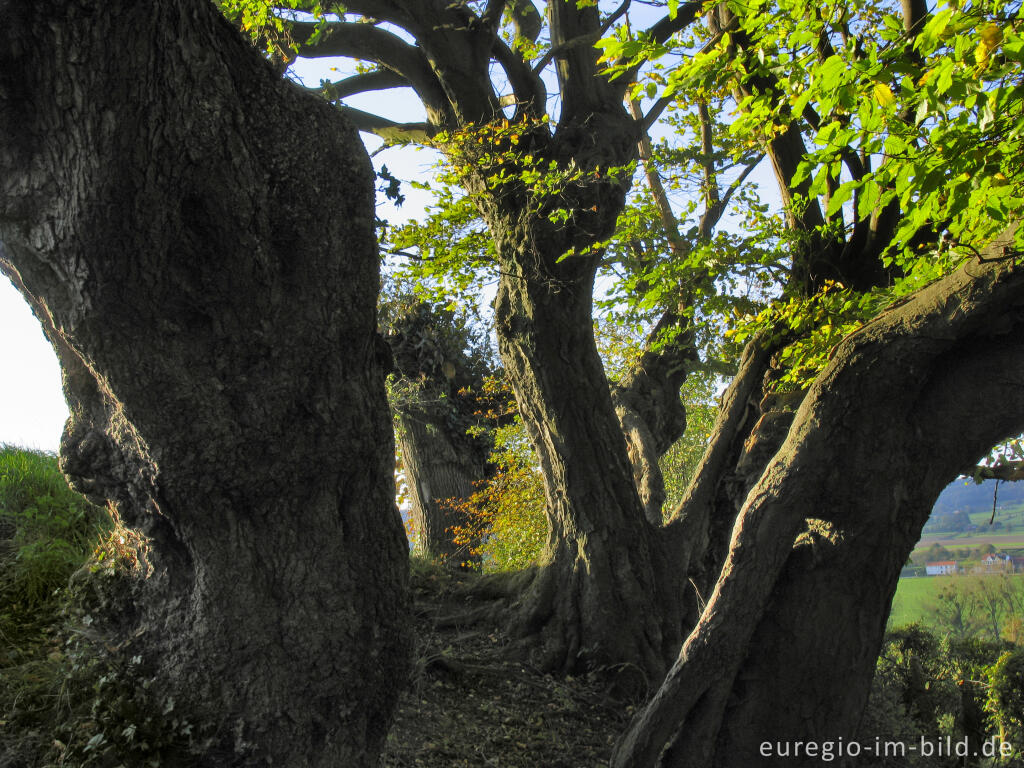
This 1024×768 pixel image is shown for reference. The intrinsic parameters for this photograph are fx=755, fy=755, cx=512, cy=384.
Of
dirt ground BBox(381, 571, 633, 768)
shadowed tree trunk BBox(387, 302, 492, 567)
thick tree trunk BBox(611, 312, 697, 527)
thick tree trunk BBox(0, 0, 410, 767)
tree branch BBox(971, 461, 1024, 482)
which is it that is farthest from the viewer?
shadowed tree trunk BBox(387, 302, 492, 567)

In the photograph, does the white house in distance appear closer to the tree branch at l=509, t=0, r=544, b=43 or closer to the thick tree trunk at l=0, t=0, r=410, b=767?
the tree branch at l=509, t=0, r=544, b=43

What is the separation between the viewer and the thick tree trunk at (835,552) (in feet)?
13.6

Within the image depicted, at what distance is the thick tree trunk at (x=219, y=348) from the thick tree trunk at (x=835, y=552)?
1808 mm

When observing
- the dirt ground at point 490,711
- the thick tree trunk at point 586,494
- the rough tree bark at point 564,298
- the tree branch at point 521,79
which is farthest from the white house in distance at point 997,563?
the tree branch at point 521,79

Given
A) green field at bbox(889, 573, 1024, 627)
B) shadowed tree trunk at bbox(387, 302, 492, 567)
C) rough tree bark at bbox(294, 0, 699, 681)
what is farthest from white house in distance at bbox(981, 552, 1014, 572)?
rough tree bark at bbox(294, 0, 699, 681)

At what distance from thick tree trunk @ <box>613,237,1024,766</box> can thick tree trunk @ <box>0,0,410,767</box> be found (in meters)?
1.81

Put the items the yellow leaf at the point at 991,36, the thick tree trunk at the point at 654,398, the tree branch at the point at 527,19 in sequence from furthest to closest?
the thick tree trunk at the point at 654,398
the tree branch at the point at 527,19
the yellow leaf at the point at 991,36

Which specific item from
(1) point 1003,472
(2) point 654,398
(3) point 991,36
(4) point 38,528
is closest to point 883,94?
(3) point 991,36

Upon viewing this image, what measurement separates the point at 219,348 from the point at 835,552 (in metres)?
3.40

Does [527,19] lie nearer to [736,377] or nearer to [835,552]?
[736,377]

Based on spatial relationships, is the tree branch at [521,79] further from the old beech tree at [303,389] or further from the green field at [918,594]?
the green field at [918,594]

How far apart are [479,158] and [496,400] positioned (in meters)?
6.70

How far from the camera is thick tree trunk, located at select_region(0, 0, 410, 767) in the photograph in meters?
2.63

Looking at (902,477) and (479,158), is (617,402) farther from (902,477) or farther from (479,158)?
(902,477)
